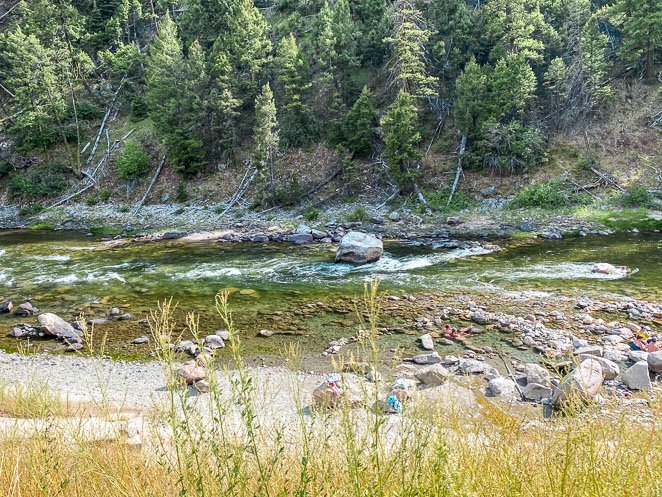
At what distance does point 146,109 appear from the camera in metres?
42.5

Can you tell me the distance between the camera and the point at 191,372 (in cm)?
859

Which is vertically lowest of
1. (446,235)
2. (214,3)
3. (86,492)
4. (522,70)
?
(446,235)

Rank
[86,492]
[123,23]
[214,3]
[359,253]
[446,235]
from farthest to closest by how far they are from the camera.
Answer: [123,23] < [214,3] < [446,235] < [359,253] < [86,492]

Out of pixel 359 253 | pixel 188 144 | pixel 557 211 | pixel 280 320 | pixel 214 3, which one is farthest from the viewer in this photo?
pixel 214 3

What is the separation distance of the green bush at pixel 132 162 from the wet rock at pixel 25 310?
25051 millimetres

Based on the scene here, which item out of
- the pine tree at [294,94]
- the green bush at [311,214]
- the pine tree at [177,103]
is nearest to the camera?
the green bush at [311,214]

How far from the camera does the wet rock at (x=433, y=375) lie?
801cm

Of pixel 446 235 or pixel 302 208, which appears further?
pixel 302 208

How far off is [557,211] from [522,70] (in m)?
10.3

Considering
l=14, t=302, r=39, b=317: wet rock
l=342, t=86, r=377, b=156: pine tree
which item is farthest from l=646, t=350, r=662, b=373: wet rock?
l=342, t=86, r=377, b=156: pine tree

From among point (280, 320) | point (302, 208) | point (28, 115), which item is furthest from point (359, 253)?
point (28, 115)

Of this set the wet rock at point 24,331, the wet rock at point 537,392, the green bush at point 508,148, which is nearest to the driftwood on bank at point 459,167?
the green bush at point 508,148

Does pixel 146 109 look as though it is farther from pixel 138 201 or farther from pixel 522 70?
pixel 522 70

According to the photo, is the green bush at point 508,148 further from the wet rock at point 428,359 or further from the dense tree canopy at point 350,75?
the wet rock at point 428,359
